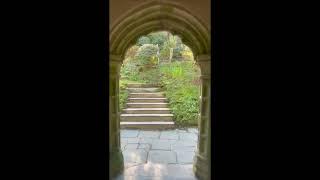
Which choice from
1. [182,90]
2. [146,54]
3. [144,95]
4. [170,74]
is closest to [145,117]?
[144,95]

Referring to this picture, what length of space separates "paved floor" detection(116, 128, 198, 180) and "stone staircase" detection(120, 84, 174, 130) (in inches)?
14.8

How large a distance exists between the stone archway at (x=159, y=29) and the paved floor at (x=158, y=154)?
37 cm

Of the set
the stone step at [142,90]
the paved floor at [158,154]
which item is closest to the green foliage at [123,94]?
the stone step at [142,90]

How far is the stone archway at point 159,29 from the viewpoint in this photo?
408 centimetres

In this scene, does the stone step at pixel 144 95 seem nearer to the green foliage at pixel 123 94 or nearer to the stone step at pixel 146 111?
the green foliage at pixel 123 94

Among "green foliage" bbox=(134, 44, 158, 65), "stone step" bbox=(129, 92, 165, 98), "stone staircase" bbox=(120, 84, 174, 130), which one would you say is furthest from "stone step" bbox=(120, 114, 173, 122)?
"green foliage" bbox=(134, 44, 158, 65)

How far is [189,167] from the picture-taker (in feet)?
18.2

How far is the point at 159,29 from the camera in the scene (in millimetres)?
5047

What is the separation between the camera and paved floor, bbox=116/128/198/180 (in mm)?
5191

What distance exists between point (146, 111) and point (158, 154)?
11.9 feet
